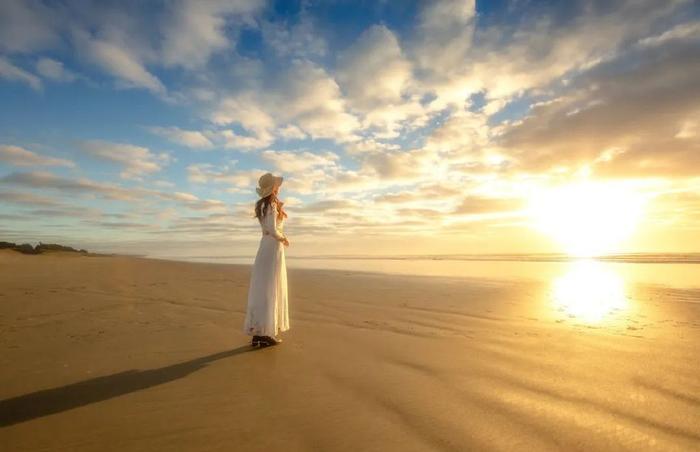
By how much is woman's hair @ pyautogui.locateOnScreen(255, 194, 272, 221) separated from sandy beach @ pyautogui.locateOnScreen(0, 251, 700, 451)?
6.49 ft

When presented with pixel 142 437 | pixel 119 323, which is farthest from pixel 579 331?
pixel 119 323

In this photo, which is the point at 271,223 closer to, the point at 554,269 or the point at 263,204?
the point at 263,204

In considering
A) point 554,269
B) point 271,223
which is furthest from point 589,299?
point 554,269

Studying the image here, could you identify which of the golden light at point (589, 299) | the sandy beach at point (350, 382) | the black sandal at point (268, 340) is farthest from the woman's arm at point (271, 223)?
the golden light at point (589, 299)

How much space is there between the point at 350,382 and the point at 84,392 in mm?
2532

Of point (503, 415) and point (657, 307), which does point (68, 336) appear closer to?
point (503, 415)

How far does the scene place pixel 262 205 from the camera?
590 centimetres

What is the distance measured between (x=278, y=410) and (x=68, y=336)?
175 inches

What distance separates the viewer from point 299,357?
4902 millimetres

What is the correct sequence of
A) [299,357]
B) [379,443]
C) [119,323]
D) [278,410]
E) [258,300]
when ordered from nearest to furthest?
[379,443] < [278,410] < [299,357] < [258,300] < [119,323]

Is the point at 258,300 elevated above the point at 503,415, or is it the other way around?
the point at 258,300

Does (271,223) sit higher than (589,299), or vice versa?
(271,223)

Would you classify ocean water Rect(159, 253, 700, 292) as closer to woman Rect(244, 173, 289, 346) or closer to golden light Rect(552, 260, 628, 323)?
golden light Rect(552, 260, 628, 323)

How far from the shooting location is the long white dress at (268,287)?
5.57 m
